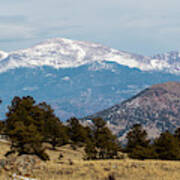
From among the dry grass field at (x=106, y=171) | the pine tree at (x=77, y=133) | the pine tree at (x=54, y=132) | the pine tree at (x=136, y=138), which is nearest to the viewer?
the dry grass field at (x=106, y=171)

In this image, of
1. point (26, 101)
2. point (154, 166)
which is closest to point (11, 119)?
point (26, 101)

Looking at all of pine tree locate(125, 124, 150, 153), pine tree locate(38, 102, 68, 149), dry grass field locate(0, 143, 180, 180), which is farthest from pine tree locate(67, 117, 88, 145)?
dry grass field locate(0, 143, 180, 180)

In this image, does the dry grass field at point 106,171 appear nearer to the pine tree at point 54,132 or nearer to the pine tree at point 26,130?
the pine tree at point 26,130

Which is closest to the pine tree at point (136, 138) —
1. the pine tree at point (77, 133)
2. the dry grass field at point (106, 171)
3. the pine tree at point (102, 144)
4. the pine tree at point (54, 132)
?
the pine tree at point (102, 144)

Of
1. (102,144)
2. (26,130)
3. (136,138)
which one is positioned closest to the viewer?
(26,130)

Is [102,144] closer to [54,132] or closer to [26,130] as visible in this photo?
[26,130]

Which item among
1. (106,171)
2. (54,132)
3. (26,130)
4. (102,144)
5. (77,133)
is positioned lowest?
(106,171)

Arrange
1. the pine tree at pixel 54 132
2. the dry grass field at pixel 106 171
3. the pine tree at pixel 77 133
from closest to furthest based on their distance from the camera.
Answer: the dry grass field at pixel 106 171 < the pine tree at pixel 54 132 < the pine tree at pixel 77 133

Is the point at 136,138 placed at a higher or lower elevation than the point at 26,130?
lower

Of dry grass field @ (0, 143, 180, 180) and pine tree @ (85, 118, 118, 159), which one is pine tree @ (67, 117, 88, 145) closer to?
pine tree @ (85, 118, 118, 159)

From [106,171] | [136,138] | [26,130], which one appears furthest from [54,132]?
[106,171]

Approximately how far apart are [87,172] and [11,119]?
143 ft

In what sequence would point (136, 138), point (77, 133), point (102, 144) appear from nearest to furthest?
point (102, 144) → point (136, 138) → point (77, 133)

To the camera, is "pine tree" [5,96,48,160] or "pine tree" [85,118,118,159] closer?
"pine tree" [5,96,48,160]
